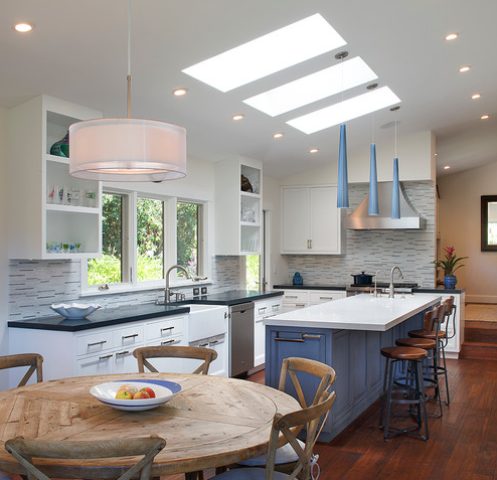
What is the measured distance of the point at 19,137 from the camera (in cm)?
426

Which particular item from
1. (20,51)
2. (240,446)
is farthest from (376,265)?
(240,446)

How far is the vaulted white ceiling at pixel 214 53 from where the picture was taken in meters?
3.54

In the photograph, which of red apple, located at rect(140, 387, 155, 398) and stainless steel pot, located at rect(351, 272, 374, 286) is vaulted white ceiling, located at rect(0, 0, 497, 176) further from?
stainless steel pot, located at rect(351, 272, 374, 286)

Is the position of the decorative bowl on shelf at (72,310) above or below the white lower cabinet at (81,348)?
above

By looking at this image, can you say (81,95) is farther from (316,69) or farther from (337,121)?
Answer: (337,121)

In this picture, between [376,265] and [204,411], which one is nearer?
[204,411]

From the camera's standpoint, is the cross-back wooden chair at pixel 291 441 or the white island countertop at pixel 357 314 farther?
the white island countertop at pixel 357 314

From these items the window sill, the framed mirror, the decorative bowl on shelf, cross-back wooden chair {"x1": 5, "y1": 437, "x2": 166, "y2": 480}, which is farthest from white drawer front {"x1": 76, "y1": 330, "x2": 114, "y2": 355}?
the framed mirror

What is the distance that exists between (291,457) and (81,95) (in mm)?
3020

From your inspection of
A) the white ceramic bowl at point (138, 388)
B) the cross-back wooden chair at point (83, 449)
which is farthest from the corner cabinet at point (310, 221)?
the cross-back wooden chair at point (83, 449)

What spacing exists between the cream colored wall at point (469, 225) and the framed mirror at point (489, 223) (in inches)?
3.3

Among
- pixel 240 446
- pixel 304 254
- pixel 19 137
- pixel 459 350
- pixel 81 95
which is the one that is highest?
pixel 81 95

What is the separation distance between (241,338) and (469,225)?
7.41 m

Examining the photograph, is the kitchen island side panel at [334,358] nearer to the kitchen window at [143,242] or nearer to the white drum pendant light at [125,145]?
the kitchen window at [143,242]
